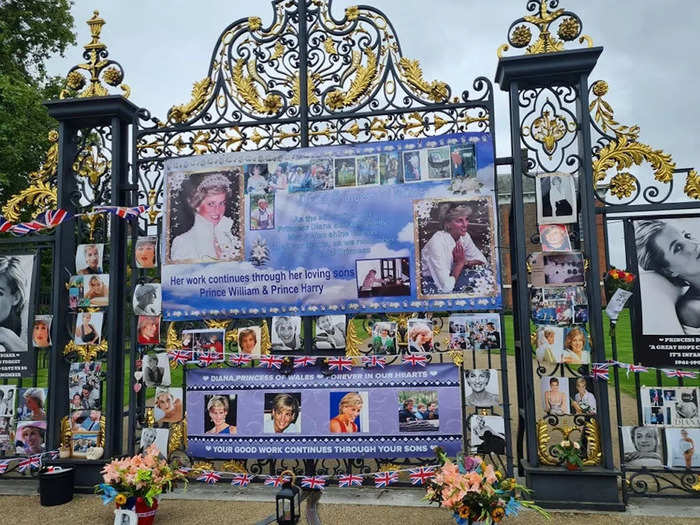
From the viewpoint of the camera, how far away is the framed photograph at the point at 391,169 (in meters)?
5.31

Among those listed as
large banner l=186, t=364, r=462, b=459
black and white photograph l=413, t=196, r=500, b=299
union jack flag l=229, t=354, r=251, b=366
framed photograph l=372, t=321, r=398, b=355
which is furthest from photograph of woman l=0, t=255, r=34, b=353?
black and white photograph l=413, t=196, r=500, b=299

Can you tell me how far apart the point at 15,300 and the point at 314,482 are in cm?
406

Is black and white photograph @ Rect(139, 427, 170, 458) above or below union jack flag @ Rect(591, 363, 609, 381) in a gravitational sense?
below

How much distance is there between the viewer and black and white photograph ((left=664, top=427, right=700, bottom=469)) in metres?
4.74

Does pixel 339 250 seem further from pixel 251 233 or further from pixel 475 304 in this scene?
pixel 475 304

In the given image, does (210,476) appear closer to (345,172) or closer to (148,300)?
(148,300)

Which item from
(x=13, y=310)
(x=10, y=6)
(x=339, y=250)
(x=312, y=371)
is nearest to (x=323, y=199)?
(x=339, y=250)

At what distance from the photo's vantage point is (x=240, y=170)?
5.61 metres

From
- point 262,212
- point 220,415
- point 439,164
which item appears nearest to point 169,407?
point 220,415

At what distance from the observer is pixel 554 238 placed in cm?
494

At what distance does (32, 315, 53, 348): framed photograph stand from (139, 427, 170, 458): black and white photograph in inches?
61.5

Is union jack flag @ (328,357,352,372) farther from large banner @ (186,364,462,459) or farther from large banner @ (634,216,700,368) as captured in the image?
large banner @ (634,216,700,368)

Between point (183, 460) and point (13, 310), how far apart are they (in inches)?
109

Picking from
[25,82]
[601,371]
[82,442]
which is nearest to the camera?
[601,371]
